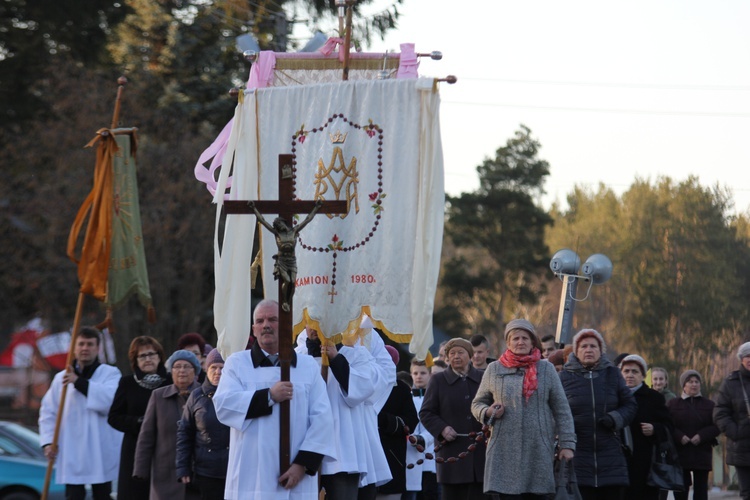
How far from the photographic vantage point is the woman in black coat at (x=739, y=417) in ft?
41.7

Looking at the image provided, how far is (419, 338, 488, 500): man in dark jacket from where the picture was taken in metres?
11.1

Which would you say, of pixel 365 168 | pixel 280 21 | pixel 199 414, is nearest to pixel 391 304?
pixel 365 168

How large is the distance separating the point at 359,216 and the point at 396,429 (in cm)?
234

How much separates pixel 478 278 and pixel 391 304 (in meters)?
44.3

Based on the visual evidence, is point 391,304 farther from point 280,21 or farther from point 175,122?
point 175,122

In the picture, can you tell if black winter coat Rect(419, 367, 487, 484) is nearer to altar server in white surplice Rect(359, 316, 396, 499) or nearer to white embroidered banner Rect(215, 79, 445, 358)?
altar server in white surplice Rect(359, 316, 396, 499)

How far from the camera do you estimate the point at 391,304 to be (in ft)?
30.1

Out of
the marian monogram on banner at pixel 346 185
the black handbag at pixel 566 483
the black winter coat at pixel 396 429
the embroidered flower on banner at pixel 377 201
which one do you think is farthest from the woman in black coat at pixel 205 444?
the black handbag at pixel 566 483

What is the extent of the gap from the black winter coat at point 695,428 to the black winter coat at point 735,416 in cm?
130

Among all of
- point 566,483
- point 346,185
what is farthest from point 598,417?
point 346,185

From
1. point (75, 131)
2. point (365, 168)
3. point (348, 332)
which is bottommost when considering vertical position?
point (348, 332)

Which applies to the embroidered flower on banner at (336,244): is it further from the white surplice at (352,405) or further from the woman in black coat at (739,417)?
the woman in black coat at (739,417)

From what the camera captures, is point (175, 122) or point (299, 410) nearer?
point (299, 410)

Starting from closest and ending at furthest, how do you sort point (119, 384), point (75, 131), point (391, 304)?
point (391, 304), point (119, 384), point (75, 131)
